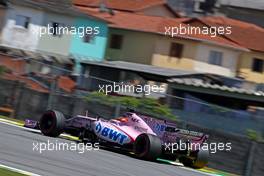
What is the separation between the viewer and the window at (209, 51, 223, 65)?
183ft

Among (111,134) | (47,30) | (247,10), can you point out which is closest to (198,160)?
(111,134)

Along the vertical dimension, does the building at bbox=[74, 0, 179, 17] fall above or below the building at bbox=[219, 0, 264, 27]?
below

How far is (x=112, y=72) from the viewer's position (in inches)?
1918

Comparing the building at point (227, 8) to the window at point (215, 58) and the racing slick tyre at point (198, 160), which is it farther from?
the racing slick tyre at point (198, 160)

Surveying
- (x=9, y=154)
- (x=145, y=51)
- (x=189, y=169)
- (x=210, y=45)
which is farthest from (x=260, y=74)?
(x=9, y=154)

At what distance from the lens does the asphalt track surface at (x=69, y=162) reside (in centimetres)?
1214

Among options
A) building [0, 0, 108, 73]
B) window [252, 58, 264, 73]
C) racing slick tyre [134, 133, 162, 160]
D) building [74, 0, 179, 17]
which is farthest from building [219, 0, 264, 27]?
racing slick tyre [134, 133, 162, 160]

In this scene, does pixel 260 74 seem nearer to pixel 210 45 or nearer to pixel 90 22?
pixel 210 45

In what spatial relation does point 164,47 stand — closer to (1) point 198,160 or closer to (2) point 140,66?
(2) point 140,66

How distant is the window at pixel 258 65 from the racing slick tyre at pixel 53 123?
4233 centimetres
